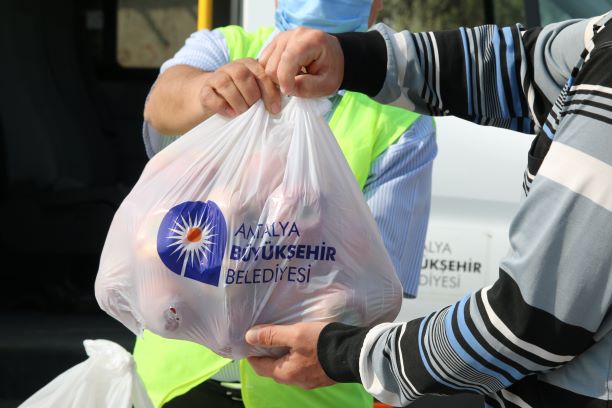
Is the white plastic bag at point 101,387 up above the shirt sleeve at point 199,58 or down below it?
below

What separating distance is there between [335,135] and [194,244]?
603 millimetres

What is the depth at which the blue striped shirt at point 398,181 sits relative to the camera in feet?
6.31

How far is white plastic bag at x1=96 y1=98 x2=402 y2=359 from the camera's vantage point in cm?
140

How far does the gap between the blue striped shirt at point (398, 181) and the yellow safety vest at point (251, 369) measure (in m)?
0.02

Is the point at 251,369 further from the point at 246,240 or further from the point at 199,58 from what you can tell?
the point at 199,58

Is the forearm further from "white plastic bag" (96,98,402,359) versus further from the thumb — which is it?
the thumb

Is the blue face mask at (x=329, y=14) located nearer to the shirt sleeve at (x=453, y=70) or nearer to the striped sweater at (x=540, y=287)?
the shirt sleeve at (x=453, y=70)

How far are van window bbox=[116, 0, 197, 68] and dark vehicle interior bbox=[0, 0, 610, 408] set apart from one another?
0.16ft

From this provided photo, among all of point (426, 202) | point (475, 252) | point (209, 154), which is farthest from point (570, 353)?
point (475, 252)

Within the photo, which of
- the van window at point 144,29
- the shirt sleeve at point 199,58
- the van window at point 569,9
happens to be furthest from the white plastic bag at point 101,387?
the van window at point 144,29

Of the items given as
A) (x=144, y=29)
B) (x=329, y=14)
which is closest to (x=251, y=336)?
(x=329, y=14)

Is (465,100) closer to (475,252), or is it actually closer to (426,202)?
(426,202)

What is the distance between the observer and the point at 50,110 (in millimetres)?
4832

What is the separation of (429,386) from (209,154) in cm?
52
